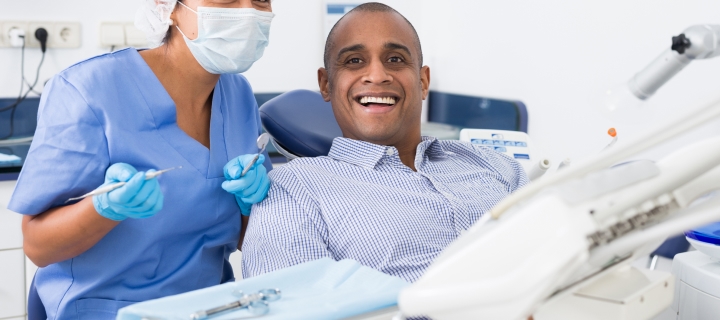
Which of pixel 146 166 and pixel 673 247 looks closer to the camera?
pixel 146 166

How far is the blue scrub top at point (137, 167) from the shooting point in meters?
1.23

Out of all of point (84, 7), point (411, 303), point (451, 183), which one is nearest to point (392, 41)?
point (451, 183)

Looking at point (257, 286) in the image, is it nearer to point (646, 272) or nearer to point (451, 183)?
point (646, 272)

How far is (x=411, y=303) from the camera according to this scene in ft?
1.88

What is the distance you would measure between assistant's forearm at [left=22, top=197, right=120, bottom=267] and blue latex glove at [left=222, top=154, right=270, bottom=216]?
0.23 meters

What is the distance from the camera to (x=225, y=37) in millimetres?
1407

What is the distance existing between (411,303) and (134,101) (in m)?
0.96

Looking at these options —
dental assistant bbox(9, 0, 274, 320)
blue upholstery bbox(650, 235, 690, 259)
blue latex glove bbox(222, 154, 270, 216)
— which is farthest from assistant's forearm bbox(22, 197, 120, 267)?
blue upholstery bbox(650, 235, 690, 259)

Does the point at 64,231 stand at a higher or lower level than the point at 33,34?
higher

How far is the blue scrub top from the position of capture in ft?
4.02

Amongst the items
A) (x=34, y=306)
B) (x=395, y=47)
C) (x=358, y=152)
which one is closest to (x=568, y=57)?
(x=395, y=47)

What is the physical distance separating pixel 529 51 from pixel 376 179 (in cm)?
125

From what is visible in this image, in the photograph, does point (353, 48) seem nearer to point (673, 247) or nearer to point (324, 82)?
point (324, 82)

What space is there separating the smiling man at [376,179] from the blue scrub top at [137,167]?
15 centimetres
